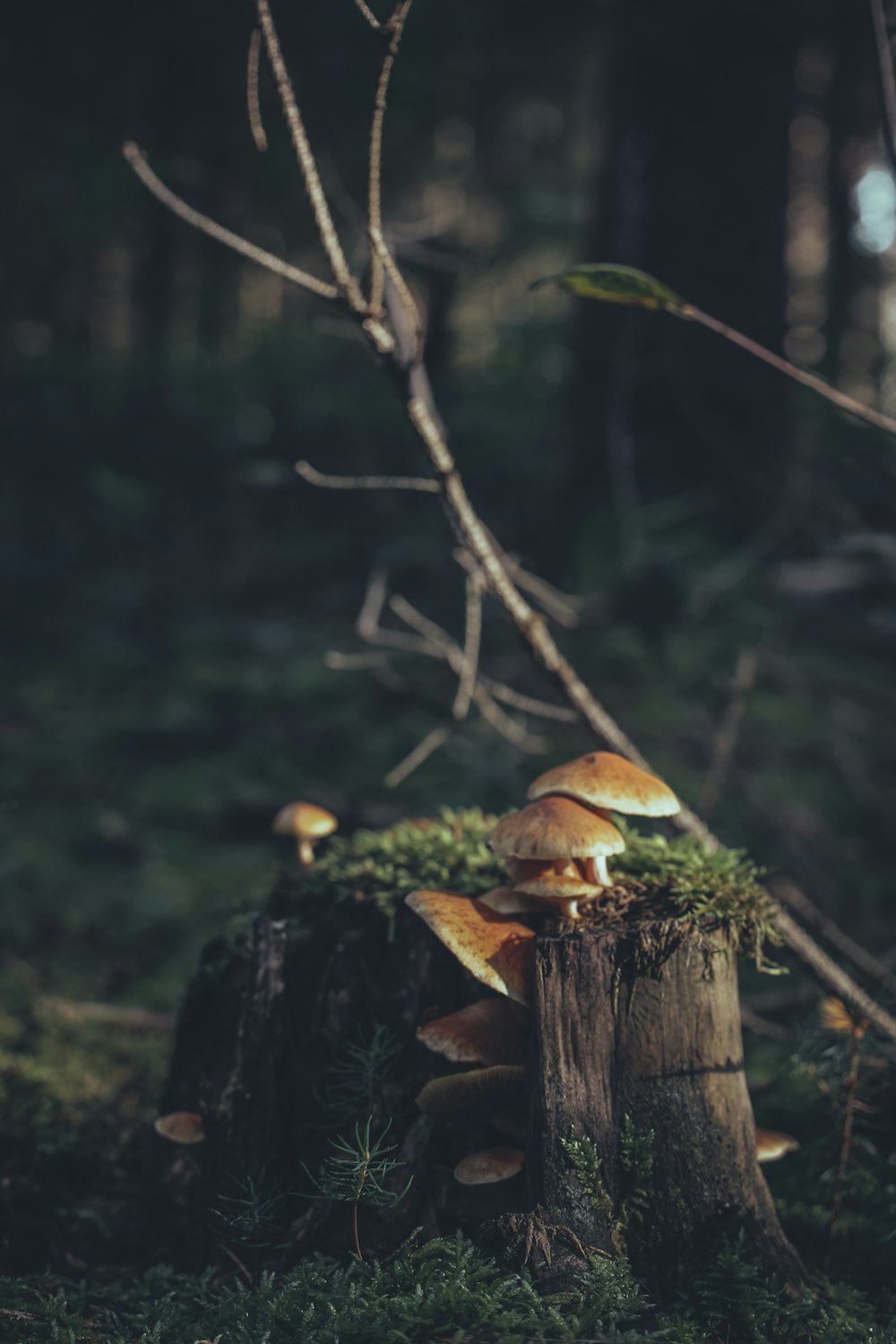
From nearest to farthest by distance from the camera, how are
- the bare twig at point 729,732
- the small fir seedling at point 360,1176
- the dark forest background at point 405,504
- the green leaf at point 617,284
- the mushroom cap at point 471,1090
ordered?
the small fir seedling at point 360,1176 → the green leaf at point 617,284 → the mushroom cap at point 471,1090 → the bare twig at point 729,732 → the dark forest background at point 405,504

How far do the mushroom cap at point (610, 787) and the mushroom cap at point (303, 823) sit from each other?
3.17 feet

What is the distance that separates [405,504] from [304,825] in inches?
223

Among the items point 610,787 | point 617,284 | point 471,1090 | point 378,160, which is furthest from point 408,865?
point 378,160

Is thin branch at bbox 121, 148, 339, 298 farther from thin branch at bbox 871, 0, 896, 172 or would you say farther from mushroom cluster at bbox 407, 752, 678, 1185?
thin branch at bbox 871, 0, 896, 172

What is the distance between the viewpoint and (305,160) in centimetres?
207

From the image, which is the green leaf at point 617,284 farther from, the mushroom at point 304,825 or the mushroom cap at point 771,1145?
the mushroom cap at point 771,1145

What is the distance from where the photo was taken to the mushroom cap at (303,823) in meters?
3.23

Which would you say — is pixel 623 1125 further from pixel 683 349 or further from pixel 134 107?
pixel 134 107

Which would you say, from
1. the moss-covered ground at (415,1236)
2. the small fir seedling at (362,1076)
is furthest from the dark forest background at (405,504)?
the small fir seedling at (362,1076)

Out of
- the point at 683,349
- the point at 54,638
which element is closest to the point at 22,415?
the point at 54,638

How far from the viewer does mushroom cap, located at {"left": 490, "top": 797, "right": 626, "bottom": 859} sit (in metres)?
2.41

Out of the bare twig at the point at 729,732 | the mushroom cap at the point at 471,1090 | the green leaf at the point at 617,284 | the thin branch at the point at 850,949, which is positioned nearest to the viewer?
the green leaf at the point at 617,284

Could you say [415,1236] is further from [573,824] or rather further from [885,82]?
[885,82]

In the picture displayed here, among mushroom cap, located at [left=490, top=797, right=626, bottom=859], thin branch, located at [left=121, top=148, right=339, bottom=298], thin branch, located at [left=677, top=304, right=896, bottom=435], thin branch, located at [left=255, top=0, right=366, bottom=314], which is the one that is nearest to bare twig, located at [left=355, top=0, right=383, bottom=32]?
thin branch, located at [left=255, top=0, right=366, bottom=314]
